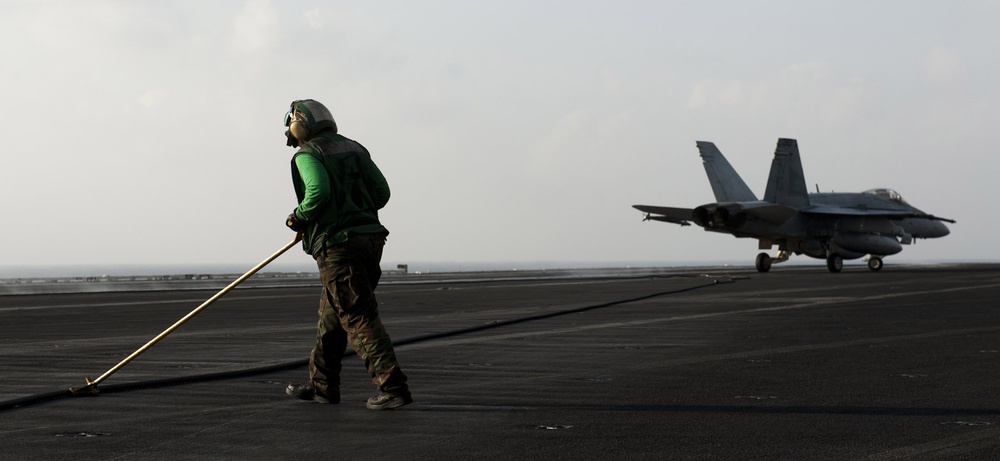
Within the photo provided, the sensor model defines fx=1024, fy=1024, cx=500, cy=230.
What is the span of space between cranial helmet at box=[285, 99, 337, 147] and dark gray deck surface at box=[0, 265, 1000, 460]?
1908mm

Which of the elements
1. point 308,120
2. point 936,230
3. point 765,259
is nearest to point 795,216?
point 765,259

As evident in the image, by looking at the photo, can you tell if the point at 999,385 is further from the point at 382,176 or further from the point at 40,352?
the point at 40,352

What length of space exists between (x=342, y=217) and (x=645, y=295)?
16659 mm

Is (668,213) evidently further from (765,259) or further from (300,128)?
(300,128)

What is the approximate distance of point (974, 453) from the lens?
16.6 ft

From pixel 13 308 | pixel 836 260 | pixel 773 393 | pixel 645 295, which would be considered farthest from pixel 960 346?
pixel 836 260

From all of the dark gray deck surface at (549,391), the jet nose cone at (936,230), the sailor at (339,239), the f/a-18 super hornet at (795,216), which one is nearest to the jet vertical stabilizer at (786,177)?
the f/a-18 super hornet at (795,216)

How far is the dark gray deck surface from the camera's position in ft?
17.5

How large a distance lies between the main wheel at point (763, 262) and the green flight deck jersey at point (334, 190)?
38067 mm

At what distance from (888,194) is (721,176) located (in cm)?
888

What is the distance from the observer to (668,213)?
40.2 m

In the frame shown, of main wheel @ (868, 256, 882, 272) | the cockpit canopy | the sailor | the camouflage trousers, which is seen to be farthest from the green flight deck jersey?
the cockpit canopy

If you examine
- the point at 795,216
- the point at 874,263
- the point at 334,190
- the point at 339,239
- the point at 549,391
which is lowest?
the point at 549,391

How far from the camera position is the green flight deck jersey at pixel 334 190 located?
6.98 meters
